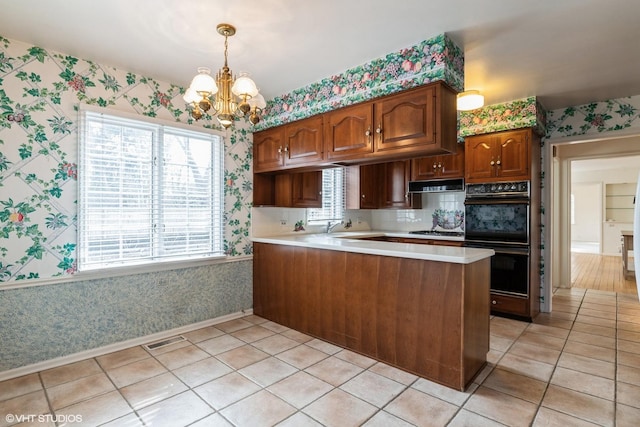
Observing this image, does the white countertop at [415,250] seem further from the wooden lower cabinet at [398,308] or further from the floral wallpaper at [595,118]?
the floral wallpaper at [595,118]

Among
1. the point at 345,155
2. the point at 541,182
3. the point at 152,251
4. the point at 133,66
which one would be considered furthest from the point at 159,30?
the point at 541,182

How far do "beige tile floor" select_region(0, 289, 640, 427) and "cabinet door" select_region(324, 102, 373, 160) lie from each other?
1720mm

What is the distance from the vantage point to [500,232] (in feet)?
12.4

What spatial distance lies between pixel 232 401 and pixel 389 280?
1.37 meters

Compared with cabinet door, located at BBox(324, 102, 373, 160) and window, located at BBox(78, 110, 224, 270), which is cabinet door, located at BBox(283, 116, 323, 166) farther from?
window, located at BBox(78, 110, 224, 270)

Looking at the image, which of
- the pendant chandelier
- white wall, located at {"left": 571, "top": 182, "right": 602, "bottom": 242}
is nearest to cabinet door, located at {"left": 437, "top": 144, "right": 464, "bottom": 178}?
the pendant chandelier

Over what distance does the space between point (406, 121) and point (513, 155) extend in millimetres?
1880

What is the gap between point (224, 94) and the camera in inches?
82.4

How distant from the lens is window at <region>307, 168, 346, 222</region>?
478cm

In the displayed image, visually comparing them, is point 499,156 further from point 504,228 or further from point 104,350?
point 104,350

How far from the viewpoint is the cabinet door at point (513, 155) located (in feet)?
11.8

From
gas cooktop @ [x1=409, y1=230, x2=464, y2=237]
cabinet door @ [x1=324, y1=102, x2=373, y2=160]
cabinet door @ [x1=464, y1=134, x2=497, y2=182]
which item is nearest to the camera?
cabinet door @ [x1=324, y1=102, x2=373, y2=160]

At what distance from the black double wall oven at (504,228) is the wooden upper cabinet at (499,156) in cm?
11

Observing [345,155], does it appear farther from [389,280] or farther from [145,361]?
[145,361]
